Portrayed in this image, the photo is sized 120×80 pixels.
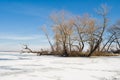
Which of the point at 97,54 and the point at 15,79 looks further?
the point at 97,54

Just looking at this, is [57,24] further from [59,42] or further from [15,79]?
[15,79]

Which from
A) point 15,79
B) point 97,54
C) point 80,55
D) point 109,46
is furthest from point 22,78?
point 109,46

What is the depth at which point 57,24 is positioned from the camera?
26797mm

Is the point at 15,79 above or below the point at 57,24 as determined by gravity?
below

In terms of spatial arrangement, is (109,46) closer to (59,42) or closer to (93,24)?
(93,24)

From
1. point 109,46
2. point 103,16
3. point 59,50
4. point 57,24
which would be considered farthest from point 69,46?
point 109,46

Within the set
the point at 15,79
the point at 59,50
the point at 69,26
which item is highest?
the point at 69,26

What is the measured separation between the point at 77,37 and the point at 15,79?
1963 cm

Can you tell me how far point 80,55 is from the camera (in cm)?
2603

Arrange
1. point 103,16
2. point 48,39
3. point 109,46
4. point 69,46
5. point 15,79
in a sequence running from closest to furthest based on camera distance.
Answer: point 15,79 → point 103,16 → point 69,46 → point 48,39 → point 109,46

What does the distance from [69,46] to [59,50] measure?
54.0 inches

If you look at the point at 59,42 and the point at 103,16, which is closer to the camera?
the point at 103,16

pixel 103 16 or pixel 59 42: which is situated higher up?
pixel 103 16

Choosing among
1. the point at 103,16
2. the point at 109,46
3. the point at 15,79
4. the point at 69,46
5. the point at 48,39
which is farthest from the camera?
the point at 109,46
